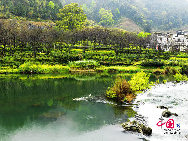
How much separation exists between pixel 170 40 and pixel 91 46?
5317 cm

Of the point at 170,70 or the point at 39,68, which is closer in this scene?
the point at 39,68

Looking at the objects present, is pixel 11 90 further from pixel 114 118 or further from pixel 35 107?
pixel 114 118

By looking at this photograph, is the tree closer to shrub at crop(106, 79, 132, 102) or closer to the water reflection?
the water reflection

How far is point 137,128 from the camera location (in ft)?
75.1

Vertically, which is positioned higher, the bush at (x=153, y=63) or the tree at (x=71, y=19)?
the tree at (x=71, y=19)

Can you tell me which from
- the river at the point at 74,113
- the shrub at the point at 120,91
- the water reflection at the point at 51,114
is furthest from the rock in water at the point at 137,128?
the shrub at the point at 120,91

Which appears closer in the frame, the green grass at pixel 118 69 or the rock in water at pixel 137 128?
the rock in water at pixel 137 128

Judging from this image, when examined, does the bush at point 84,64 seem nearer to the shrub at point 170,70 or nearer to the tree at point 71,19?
the shrub at point 170,70

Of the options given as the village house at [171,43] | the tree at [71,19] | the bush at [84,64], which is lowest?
the bush at [84,64]

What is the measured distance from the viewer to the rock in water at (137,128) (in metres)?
22.2

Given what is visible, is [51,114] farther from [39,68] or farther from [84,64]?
[84,64]

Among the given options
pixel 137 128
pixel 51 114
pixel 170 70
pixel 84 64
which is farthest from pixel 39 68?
pixel 137 128

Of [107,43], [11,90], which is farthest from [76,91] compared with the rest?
[107,43]

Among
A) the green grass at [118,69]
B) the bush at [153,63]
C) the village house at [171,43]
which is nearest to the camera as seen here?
the green grass at [118,69]
